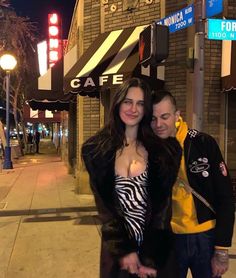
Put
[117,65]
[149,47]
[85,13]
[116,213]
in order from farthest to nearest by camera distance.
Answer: [85,13] → [117,65] → [149,47] → [116,213]

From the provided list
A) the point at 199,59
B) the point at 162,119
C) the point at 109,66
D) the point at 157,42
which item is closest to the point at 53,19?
the point at 109,66

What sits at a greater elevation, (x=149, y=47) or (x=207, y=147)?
(x=149, y=47)

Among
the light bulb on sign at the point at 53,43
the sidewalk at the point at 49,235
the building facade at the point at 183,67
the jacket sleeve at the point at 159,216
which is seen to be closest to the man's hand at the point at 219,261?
the jacket sleeve at the point at 159,216

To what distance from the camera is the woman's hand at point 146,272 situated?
88.5 inches

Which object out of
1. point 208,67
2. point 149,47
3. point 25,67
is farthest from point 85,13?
point 25,67

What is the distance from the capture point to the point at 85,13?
9.46m

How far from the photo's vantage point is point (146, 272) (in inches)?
88.8

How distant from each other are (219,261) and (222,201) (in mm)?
366

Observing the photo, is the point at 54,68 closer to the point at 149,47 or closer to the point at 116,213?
the point at 149,47

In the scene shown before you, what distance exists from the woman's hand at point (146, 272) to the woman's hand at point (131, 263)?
22mm

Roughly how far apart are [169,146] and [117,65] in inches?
212

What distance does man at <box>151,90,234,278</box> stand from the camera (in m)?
2.48

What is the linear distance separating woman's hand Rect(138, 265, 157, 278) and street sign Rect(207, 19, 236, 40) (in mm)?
3302

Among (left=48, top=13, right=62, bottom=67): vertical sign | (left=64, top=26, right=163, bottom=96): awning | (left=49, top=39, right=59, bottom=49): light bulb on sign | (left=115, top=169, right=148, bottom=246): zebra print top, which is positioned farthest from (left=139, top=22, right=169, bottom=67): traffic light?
(left=49, top=39, right=59, bottom=49): light bulb on sign
